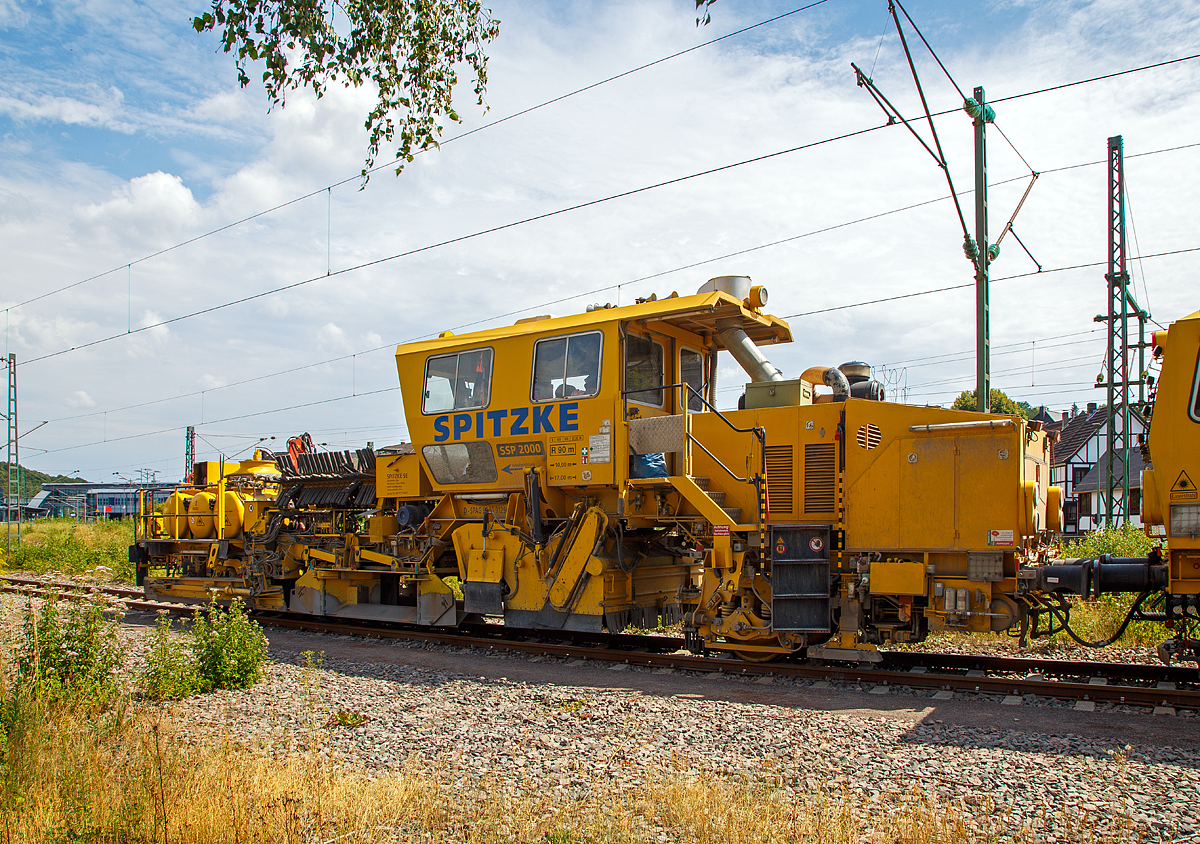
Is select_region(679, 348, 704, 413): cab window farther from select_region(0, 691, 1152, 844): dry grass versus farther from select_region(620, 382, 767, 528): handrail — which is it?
select_region(0, 691, 1152, 844): dry grass

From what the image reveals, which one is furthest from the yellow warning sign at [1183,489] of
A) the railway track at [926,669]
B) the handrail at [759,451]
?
the handrail at [759,451]

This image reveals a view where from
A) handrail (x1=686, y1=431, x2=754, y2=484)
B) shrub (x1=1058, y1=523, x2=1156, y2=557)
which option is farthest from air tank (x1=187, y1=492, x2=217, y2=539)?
shrub (x1=1058, y1=523, x2=1156, y2=557)

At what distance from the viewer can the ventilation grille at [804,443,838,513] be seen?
8938mm

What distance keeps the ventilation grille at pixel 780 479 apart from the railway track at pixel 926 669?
68.6 inches

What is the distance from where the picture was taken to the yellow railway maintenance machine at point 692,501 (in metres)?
8.07

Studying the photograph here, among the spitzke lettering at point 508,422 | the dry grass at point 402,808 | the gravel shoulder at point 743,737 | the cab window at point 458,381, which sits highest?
the cab window at point 458,381

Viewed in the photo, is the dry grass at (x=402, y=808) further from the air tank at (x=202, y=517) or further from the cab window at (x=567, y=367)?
the air tank at (x=202, y=517)

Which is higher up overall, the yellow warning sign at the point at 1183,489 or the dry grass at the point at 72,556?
the yellow warning sign at the point at 1183,489

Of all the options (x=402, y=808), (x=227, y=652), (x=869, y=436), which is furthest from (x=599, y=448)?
(x=402, y=808)

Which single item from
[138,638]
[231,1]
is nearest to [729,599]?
[231,1]

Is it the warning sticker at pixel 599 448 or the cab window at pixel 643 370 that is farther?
the cab window at pixel 643 370

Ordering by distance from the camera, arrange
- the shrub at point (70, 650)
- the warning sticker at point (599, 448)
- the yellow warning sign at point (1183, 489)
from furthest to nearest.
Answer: the warning sticker at point (599, 448), the shrub at point (70, 650), the yellow warning sign at point (1183, 489)

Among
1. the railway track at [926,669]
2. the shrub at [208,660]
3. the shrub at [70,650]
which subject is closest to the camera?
the shrub at [70,650]

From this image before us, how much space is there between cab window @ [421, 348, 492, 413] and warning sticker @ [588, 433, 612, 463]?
1830mm
